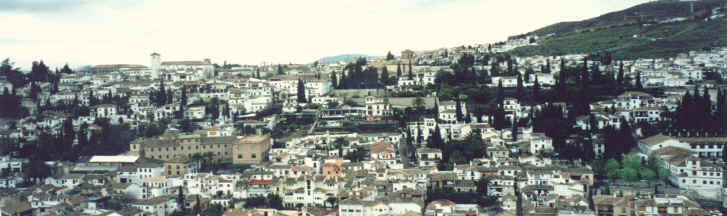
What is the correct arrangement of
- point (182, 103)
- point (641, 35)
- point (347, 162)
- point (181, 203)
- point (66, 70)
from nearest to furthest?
1. point (181, 203)
2. point (347, 162)
3. point (182, 103)
4. point (66, 70)
5. point (641, 35)

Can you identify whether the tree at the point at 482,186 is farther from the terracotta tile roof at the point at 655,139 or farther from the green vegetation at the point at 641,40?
the green vegetation at the point at 641,40

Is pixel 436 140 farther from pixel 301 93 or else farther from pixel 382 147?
pixel 301 93

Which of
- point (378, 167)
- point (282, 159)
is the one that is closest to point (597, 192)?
point (378, 167)

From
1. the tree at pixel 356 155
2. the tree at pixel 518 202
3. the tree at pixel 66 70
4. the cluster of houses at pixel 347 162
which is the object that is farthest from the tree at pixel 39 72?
the tree at pixel 518 202

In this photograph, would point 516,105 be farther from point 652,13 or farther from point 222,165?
point 652,13

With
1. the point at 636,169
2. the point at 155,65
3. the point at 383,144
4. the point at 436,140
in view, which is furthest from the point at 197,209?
the point at 155,65
